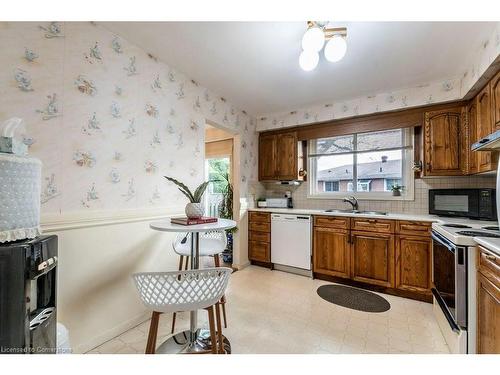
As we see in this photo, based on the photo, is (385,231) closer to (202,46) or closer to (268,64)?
(268,64)

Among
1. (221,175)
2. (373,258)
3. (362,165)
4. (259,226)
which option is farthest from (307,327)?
(221,175)

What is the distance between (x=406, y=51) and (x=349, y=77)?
565 millimetres

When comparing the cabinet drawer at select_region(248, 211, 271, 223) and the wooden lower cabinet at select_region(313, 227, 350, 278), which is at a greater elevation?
the cabinet drawer at select_region(248, 211, 271, 223)

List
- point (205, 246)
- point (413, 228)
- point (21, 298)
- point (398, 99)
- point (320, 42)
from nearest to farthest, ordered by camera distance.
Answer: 1. point (21, 298)
2. point (320, 42)
3. point (205, 246)
4. point (413, 228)
5. point (398, 99)

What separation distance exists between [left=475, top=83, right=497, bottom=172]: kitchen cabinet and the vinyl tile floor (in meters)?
1.49

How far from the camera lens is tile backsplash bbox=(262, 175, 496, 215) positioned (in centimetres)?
264

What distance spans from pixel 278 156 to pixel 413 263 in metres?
2.28

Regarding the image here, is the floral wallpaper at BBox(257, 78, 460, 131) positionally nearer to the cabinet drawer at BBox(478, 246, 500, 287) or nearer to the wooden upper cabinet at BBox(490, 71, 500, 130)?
the wooden upper cabinet at BBox(490, 71, 500, 130)

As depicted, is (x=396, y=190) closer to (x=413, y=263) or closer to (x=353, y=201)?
(x=353, y=201)

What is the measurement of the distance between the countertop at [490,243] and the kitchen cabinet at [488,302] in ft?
0.10

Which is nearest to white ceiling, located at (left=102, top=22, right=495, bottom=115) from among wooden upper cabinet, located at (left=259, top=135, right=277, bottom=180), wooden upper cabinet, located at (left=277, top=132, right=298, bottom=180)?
wooden upper cabinet, located at (left=277, top=132, right=298, bottom=180)

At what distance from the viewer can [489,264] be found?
50.6 inches

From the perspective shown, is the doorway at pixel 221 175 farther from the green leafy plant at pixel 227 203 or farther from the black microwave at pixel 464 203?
the black microwave at pixel 464 203
